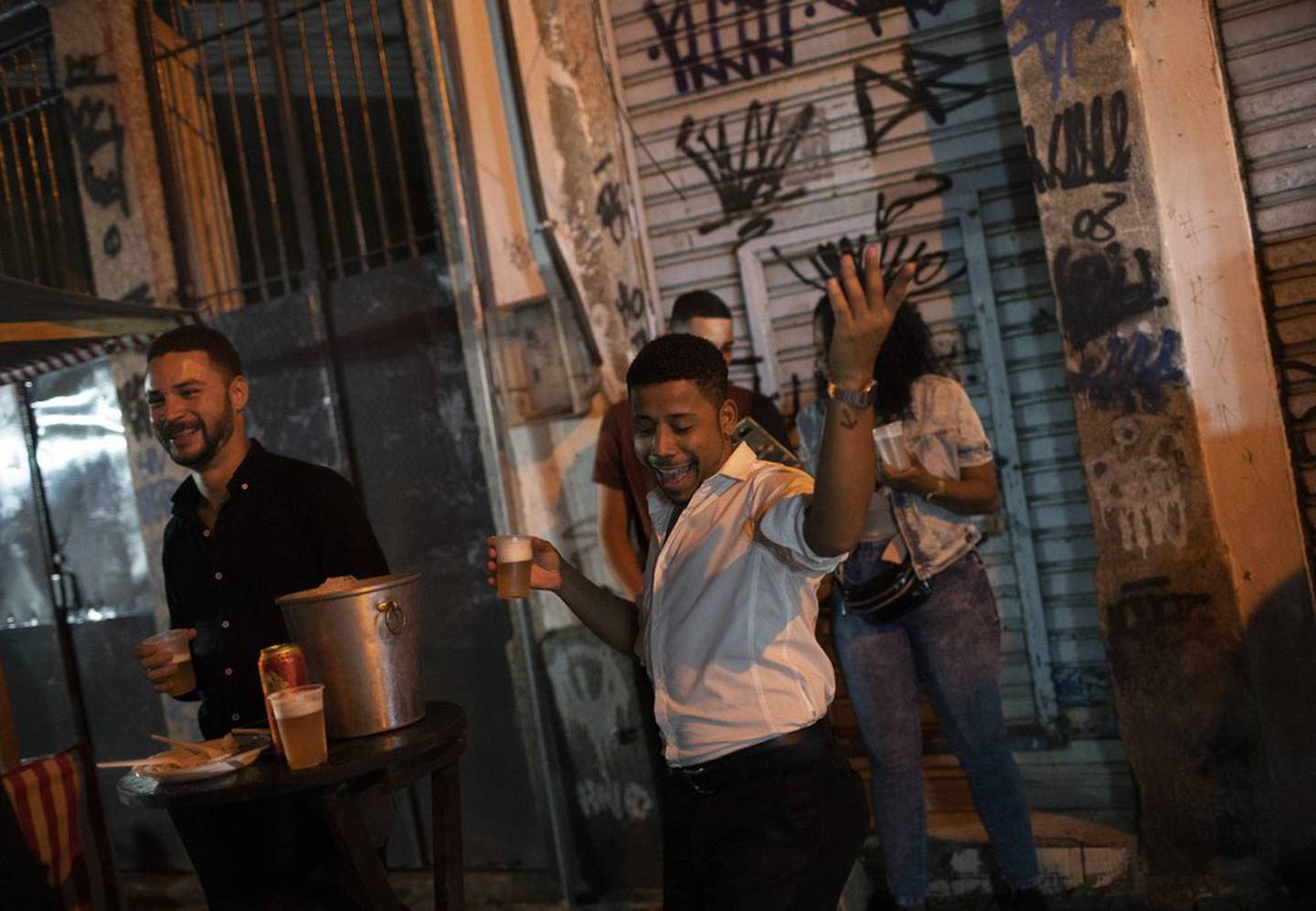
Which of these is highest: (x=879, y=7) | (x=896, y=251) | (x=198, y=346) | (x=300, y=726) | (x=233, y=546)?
(x=879, y=7)

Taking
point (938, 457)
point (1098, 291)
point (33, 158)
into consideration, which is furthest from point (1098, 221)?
point (33, 158)

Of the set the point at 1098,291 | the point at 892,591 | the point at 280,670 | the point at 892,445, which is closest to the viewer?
the point at 280,670

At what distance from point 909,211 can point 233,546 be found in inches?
124

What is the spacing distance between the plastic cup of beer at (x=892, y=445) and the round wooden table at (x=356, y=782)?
61.3 inches

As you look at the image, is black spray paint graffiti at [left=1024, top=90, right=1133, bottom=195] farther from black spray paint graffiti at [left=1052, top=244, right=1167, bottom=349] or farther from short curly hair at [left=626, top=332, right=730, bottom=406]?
short curly hair at [left=626, top=332, right=730, bottom=406]

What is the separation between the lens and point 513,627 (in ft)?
18.6

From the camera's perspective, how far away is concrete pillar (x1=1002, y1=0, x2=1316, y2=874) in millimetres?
4445

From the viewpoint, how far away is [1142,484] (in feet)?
14.9

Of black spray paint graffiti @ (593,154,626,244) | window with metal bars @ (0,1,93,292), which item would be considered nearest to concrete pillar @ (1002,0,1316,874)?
black spray paint graffiti @ (593,154,626,244)

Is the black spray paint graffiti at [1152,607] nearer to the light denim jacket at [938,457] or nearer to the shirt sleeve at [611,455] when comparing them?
the light denim jacket at [938,457]

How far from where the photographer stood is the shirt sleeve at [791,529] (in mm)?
2633

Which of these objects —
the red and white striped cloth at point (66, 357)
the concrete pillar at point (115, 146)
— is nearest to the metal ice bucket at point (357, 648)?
the red and white striped cloth at point (66, 357)

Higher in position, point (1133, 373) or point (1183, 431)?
point (1133, 373)

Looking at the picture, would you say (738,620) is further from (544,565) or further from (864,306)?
(864,306)
